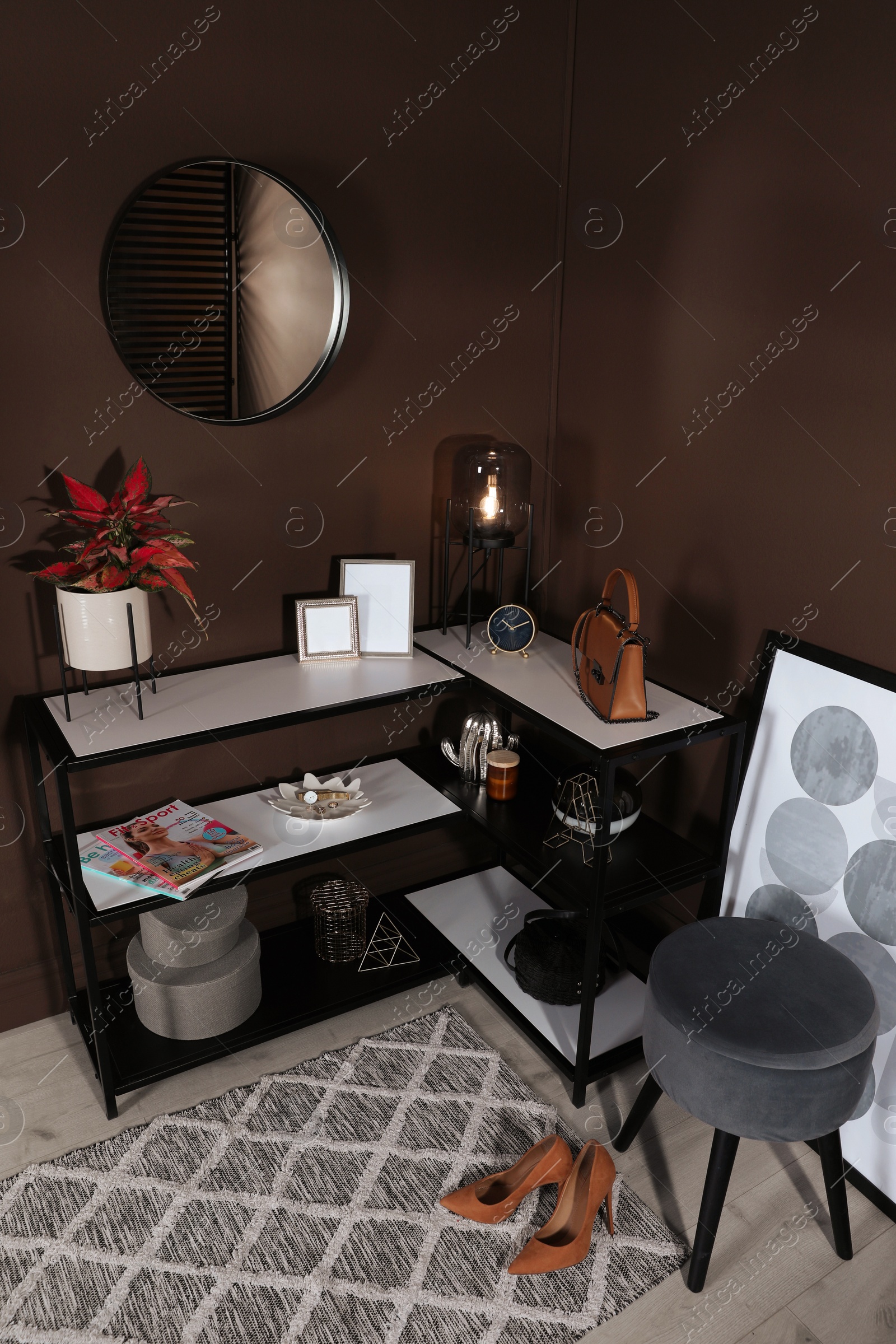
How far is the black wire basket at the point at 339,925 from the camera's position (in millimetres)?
2369

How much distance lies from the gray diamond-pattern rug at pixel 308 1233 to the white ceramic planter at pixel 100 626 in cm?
101

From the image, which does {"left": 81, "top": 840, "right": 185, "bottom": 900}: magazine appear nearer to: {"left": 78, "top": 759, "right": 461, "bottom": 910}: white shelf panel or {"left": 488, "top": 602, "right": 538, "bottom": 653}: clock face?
{"left": 78, "top": 759, "right": 461, "bottom": 910}: white shelf panel

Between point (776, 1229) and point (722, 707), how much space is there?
3.50ft

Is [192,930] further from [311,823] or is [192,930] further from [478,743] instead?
[478,743]

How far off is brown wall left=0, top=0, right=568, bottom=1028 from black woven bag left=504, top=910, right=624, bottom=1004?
25.9 inches

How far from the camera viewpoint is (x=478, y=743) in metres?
2.38

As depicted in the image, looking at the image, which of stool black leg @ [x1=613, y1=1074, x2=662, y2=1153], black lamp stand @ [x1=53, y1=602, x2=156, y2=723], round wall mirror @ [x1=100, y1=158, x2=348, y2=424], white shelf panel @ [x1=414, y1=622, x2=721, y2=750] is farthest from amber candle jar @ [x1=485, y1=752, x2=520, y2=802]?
round wall mirror @ [x1=100, y1=158, x2=348, y2=424]

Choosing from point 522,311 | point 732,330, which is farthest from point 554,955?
point 522,311

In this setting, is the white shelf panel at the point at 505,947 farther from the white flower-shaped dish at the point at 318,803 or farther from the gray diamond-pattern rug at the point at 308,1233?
the white flower-shaped dish at the point at 318,803

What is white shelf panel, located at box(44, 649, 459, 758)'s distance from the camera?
1881 millimetres

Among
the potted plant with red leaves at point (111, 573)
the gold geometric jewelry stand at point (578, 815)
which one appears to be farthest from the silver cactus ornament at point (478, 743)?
the potted plant with red leaves at point (111, 573)

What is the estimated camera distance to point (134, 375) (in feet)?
6.47

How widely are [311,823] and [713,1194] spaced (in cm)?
111

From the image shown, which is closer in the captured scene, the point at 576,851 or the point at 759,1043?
the point at 759,1043
